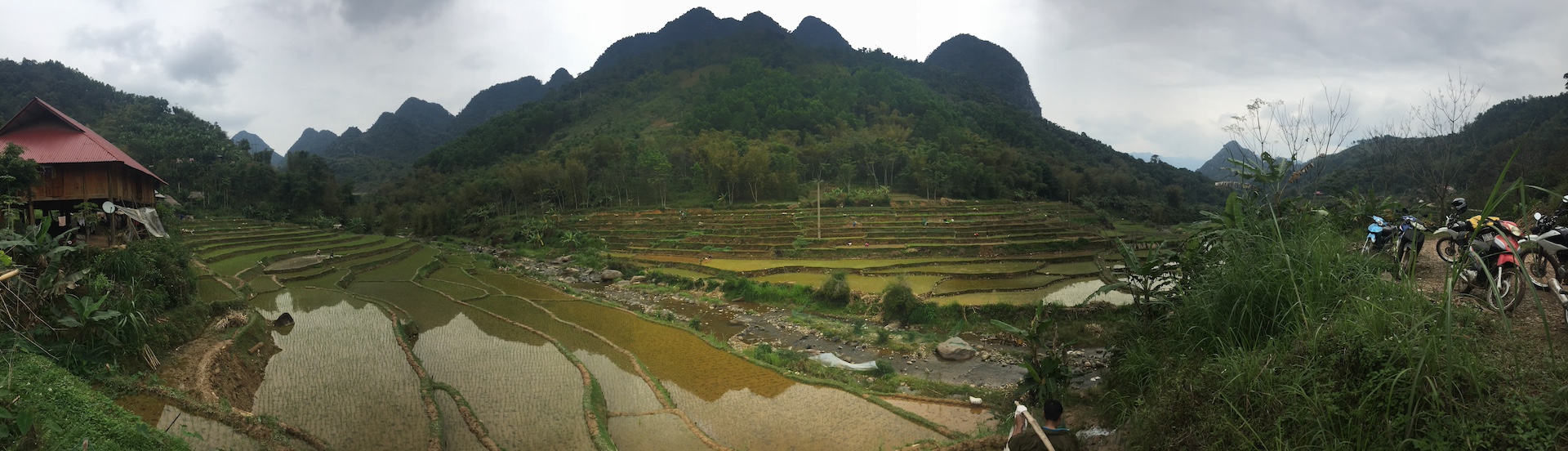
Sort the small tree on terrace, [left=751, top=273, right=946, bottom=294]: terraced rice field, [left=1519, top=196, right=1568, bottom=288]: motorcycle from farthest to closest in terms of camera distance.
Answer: [left=751, top=273, right=946, bottom=294]: terraced rice field
the small tree on terrace
[left=1519, top=196, right=1568, bottom=288]: motorcycle

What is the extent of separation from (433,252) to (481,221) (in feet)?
49.0

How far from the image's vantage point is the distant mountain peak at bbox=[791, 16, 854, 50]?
502 feet

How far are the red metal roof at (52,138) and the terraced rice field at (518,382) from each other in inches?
135

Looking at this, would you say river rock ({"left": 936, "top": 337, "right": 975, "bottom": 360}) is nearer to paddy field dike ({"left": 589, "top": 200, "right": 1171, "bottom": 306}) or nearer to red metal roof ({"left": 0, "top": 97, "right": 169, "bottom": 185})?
paddy field dike ({"left": 589, "top": 200, "right": 1171, "bottom": 306})

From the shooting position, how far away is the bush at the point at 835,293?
16.9 meters

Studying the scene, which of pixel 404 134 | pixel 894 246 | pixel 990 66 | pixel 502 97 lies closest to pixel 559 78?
pixel 502 97

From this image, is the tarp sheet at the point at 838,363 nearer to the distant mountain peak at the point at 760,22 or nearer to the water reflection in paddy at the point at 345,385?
the water reflection in paddy at the point at 345,385

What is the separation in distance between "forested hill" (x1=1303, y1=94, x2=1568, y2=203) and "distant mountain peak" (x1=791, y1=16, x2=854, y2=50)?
122 meters

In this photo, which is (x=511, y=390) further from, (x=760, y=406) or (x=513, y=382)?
(x=760, y=406)

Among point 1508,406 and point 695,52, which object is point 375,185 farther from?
point 1508,406

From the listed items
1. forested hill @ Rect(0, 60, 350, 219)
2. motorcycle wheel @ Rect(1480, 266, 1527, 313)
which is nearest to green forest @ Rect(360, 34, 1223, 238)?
forested hill @ Rect(0, 60, 350, 219)

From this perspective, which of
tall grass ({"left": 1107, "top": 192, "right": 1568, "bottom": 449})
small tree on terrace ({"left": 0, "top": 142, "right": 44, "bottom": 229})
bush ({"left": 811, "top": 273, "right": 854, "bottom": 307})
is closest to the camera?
tall grass ({"left": 1107, "top": 192, "right": 1568, "bottom": 449})

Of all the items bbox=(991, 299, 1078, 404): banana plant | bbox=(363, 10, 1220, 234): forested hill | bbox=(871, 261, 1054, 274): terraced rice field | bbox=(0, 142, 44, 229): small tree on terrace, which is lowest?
bbox=(871, 261, 1054, 274): terraced rice field

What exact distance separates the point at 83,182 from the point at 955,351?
1731cm
